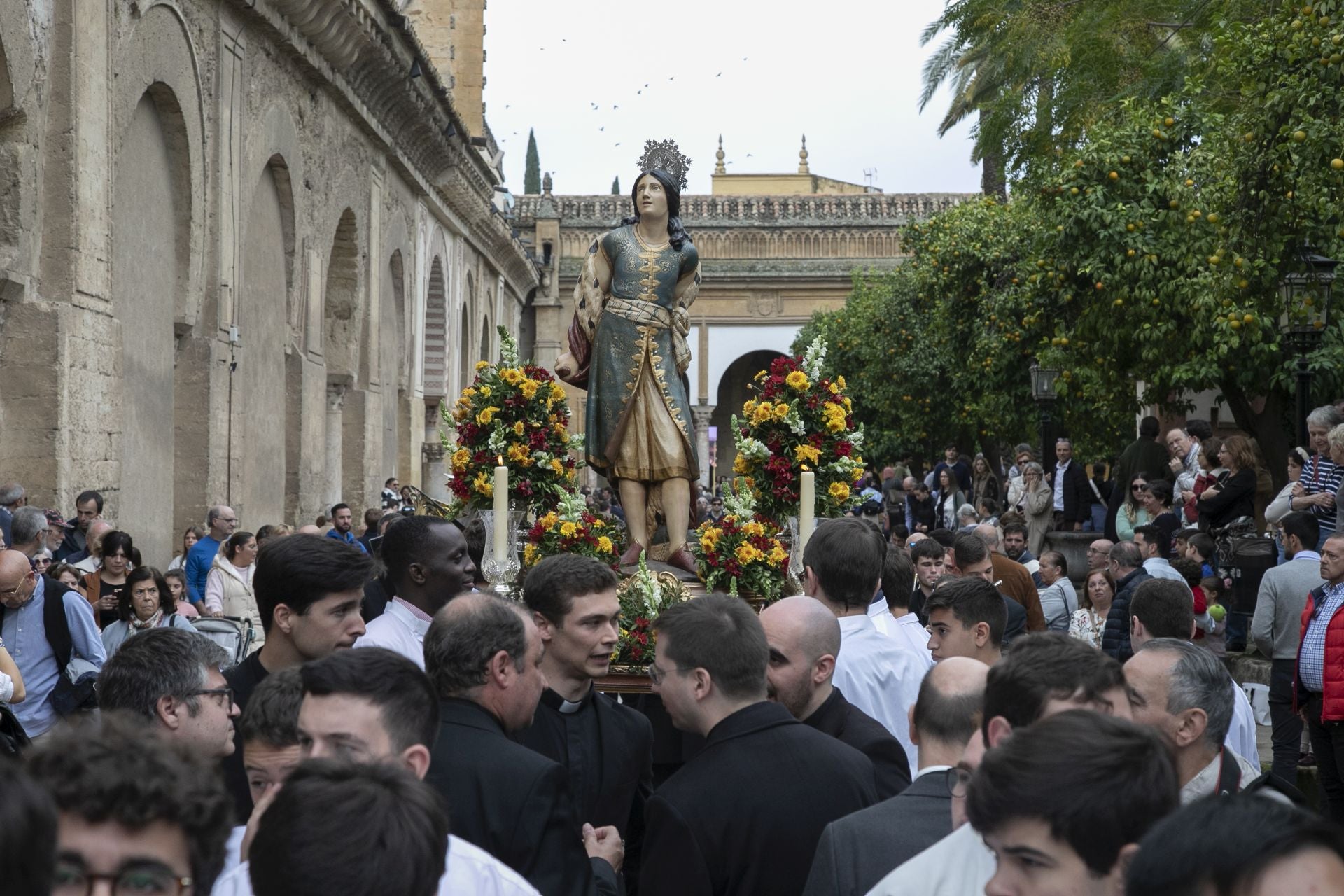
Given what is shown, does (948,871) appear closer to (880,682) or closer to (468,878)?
(468,878)

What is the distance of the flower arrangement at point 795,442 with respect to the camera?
9.38 metres

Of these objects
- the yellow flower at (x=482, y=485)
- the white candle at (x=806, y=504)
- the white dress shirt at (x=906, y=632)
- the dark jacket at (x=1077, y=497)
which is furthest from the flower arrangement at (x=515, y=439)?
the dark jacket at (x=1077, y=497)

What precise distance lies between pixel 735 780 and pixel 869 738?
0.87m

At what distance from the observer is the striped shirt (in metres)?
11.0

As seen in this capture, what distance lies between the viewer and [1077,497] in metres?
17.4

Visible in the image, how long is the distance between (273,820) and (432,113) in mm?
23336

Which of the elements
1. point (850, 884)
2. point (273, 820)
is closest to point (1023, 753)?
point (850, 884)

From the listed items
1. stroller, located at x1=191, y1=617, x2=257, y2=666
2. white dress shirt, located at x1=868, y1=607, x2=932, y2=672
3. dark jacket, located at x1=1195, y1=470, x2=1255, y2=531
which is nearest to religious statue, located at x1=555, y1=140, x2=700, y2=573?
stroller, located at x1=191, y1=617, x2=257, y2=666

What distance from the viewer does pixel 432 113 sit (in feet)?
81.0

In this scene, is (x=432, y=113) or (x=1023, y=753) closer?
(x=1023, y=753)

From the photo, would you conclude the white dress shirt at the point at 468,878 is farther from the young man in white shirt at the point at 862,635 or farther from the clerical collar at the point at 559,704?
the young man in white shirt at the point at 862,635

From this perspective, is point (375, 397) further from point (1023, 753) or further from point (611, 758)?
point (1023, 753)

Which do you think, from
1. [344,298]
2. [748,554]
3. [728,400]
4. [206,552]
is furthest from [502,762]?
[728,400]

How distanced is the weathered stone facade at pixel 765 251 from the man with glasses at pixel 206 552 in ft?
117
